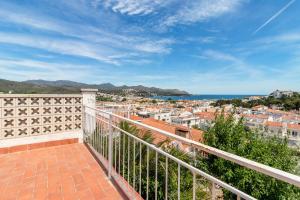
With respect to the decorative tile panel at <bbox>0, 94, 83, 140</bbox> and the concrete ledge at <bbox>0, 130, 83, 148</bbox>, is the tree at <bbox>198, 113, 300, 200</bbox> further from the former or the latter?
the decorative tile panel at <bbox>0, 94, 83, 140</bbox>

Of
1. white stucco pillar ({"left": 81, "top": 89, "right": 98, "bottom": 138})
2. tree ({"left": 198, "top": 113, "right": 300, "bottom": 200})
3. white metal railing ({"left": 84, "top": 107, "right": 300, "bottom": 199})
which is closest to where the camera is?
white metal railing ({"left": 84, "top": 107, "right": 300, "bottom": 199})

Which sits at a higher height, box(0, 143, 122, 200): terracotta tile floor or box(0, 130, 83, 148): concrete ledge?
box(0, 130, 83, 148): concrete ledge

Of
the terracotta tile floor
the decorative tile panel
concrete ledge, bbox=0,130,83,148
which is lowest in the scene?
the terracotta tile floor

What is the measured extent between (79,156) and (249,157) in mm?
8137

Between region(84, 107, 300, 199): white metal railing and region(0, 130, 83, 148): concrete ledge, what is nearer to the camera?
region(84, 107, 300, 199): white metal railing

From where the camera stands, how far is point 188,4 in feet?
34.3

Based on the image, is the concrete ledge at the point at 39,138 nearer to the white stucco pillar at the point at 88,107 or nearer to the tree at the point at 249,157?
the white stucco pillar at the point at 88,107

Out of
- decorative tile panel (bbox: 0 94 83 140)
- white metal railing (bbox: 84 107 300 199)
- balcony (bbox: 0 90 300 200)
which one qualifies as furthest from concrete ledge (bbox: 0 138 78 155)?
white metal railing (bbox: 84 107 300 199)

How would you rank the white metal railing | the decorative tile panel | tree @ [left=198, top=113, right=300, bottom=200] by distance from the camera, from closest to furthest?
1. the white metal railing
2. the decorative tile panel
3. tree @ [left=198, top=113, right=300, bottom=200]

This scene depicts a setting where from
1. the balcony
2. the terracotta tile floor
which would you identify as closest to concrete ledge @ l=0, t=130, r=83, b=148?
the balcony

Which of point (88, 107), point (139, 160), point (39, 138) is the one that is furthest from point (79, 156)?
point (139, 160)

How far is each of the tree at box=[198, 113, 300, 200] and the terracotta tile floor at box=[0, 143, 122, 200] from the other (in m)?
5.05

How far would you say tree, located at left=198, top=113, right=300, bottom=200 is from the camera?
25.2 feet

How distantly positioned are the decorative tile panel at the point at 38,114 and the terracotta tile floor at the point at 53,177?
0.55 metres
